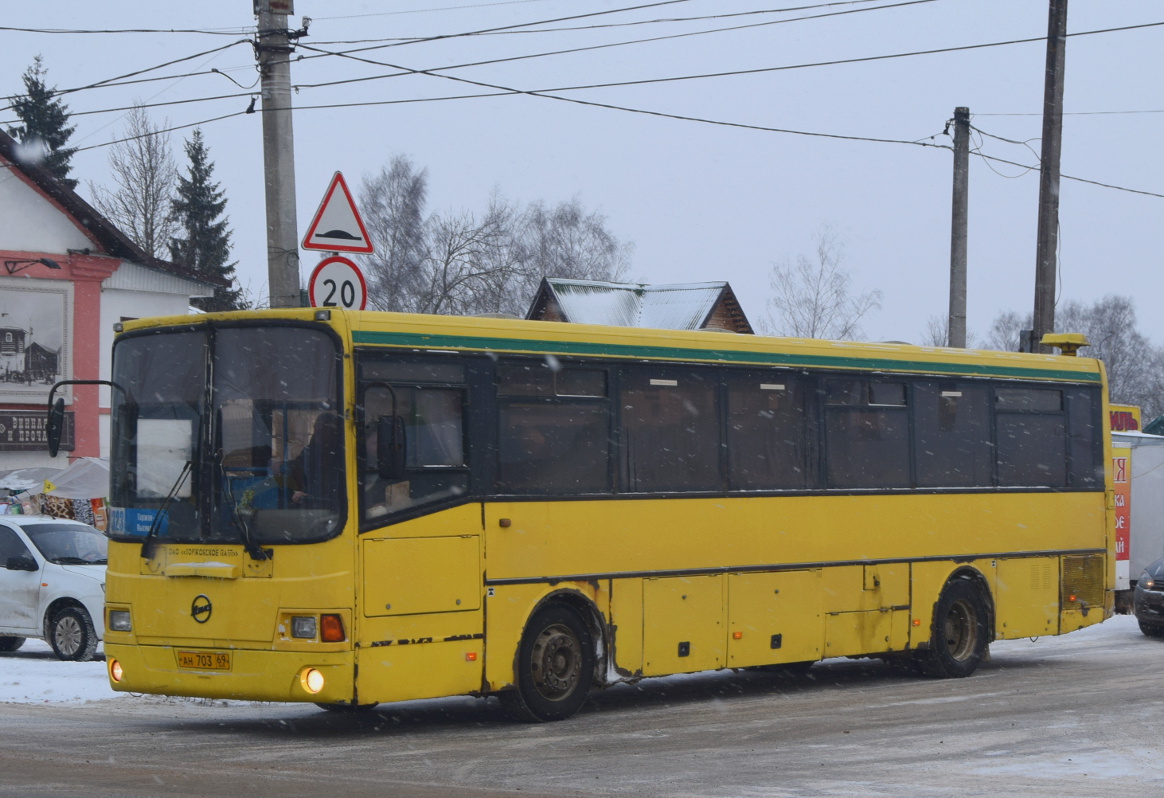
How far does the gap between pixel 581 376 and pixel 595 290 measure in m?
49.1

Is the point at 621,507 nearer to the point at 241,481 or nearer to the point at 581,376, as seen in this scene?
the point at 581,376

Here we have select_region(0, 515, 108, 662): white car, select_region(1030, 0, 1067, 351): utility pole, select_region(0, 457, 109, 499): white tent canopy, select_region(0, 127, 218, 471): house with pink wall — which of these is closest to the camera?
select_region(0, 515, 108, 662): white car

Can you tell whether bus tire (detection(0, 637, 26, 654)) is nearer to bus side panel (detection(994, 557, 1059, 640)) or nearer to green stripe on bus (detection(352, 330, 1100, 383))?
green stripe on bus (detection(352, 330, 1100, 383))

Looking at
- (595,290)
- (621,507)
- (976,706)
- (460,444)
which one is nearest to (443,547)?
(460,444)

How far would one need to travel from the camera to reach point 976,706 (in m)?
13.6

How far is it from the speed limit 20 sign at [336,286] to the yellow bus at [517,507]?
133 centimetres

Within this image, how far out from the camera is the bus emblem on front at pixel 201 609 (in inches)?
448

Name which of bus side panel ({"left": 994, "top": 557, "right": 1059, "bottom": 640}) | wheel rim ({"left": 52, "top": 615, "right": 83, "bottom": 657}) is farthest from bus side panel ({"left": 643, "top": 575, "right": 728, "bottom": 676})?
wheel rim ({"left": 52, "top": 615, "right": 83, "bottom": 657})

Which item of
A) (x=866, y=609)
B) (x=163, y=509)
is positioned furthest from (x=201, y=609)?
(x=866, y=609)

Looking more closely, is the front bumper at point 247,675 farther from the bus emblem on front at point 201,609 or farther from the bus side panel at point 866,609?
the bus side panel at point 866,609

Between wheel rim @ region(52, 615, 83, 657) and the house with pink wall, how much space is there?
692 inches

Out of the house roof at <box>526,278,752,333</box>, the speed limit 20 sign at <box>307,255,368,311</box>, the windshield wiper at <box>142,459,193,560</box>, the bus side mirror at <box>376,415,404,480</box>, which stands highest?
the house roof at <box>526,278,752,333</box>

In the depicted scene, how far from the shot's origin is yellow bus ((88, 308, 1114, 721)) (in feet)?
36.9

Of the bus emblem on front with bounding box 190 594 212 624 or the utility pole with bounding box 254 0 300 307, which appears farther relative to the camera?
the utility pole with bounding box 254 0 300 307
